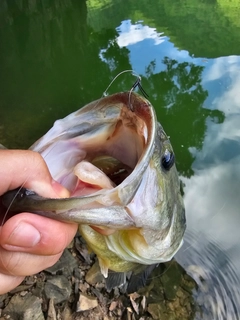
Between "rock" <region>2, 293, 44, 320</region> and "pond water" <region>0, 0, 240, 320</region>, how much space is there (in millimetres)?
1329

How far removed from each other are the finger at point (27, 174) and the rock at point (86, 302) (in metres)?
1.94

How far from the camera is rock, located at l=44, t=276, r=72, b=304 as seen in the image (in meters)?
3.04

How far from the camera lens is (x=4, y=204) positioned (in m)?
1.30

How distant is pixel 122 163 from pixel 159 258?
16.4 inches

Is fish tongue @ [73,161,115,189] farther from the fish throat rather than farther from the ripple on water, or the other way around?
the ripple on water

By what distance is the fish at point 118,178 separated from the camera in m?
1.24

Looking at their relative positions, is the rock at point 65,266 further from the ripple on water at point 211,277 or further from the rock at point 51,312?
the ripple on water at point 211,277

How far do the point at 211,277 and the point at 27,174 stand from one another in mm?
2691

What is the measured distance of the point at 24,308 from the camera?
283 centimetres

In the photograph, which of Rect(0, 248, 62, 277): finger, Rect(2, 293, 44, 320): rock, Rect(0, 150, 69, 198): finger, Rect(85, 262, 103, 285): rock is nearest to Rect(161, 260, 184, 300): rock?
Rect(85, 262, 103, 285): rock

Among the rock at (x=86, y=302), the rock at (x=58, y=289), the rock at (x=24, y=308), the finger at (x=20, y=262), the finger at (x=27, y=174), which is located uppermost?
the finger at (x=27, y=174)

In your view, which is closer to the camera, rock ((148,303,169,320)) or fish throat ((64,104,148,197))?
fish throat ((64,104,148,197))

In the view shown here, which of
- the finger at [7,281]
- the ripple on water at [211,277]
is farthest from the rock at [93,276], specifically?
the finger at [7,281]

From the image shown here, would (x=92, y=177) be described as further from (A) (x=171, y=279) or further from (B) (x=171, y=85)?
(B) (x=171, y=85)
